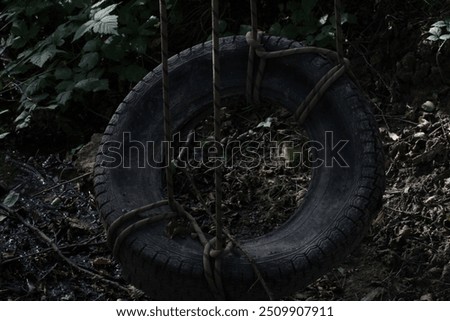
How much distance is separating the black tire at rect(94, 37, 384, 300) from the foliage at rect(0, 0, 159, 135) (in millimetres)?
1050

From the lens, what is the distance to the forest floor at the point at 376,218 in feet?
12.6

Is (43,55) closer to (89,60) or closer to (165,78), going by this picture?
(89,60)

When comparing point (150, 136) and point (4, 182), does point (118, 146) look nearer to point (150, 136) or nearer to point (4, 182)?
point (150, 136)

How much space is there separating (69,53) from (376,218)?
5.81 ft

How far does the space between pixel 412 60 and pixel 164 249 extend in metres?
1.79

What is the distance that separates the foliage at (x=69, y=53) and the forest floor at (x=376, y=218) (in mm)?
283

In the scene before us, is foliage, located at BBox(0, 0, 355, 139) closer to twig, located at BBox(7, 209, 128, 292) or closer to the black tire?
twig, located at BBox(7, 209, 128, 292)

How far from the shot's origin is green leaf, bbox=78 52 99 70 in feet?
15.4

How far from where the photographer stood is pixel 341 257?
3303 millimetres

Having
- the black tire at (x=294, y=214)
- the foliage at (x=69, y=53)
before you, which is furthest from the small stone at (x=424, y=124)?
the foliage at (x=69, y=53)

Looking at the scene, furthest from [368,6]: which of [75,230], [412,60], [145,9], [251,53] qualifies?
[75,230]

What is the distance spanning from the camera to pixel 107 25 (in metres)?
4.35

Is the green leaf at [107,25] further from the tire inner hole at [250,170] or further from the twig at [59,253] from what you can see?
the twig at [59,253]

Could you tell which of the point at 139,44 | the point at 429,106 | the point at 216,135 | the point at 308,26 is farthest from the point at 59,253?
the point at 429,106
